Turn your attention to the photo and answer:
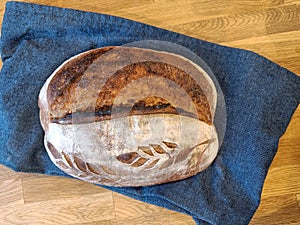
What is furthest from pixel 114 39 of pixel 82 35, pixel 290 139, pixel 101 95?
pixel 290 139

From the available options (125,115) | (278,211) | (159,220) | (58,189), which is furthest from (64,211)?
(278,211)

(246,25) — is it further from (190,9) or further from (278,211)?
(278,211)

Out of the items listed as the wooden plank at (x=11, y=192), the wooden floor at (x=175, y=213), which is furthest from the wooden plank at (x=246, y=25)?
the wooden plank at (x=11, y=192)

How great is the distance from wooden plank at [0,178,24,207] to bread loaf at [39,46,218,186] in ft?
0.71

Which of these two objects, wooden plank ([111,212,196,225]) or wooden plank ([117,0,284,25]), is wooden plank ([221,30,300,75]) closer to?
wooden plank ([117,0,284,25])

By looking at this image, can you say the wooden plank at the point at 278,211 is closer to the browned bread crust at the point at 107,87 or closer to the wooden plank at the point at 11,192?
the browned bread crust at the point at 107,87

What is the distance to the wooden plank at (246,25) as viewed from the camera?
3.12 ft

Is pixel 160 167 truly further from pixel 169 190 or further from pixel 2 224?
pixel 2 224

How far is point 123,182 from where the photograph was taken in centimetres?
80

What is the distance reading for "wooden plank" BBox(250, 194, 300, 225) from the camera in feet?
3.06

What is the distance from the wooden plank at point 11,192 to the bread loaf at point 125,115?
216mm

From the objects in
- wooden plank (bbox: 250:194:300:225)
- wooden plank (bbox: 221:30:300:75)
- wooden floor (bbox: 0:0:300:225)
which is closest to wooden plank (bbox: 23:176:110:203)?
wooden floor (bbox: 0:0:300:225)

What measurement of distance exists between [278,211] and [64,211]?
482 mm

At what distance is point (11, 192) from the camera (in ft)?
3.06
